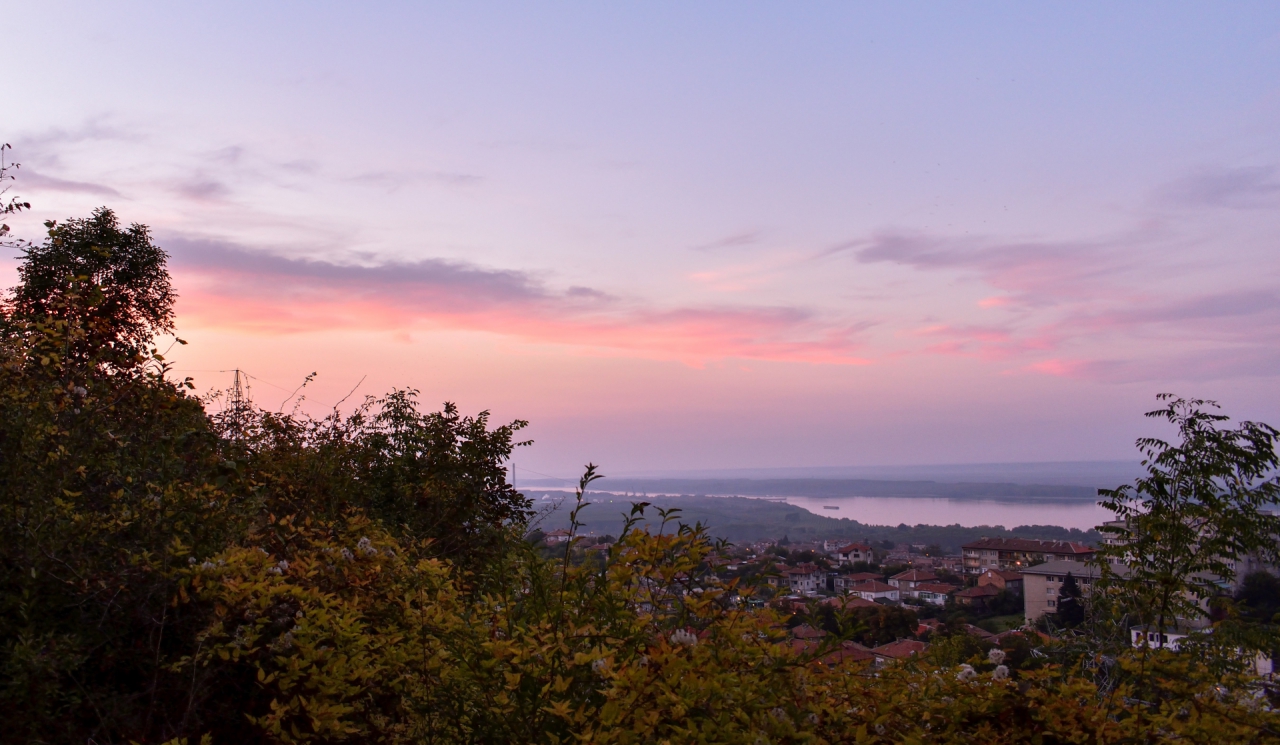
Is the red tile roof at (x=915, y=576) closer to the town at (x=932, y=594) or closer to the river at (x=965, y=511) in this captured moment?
the town at (x=932, y=594)

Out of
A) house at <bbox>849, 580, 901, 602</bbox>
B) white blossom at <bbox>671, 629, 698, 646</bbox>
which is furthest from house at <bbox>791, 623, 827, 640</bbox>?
house at <bbox>849, 580, 901, 602</bbox>

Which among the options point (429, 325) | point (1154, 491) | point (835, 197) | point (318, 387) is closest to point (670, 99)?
point (835, 197)

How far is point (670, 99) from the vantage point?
13.7 meters

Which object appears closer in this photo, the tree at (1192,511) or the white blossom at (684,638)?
the white blossom at (684,638)

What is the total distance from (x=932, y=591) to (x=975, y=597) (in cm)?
351

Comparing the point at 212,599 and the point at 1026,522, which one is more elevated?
the point at 212,599

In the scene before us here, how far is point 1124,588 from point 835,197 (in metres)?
14.4

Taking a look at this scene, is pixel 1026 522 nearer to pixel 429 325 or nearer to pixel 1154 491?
pixel 429 325

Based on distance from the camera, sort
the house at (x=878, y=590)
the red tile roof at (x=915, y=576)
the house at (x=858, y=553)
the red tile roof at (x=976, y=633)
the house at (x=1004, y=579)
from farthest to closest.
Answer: the house at (x=858, y=553) < the red tile roof at (x=915, y=576) < the house at (x=1004, y=579) < the house at (x=878, y=590) < the red tile roof at (x=976, y=633)

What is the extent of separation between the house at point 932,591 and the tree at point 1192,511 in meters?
19.2

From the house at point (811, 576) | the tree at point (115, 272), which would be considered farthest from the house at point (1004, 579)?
the tree at point (115, 272)

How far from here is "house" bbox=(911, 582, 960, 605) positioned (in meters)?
23.6

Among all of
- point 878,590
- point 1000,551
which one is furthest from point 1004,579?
point 1000,551

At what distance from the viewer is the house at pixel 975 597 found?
21.1 m
